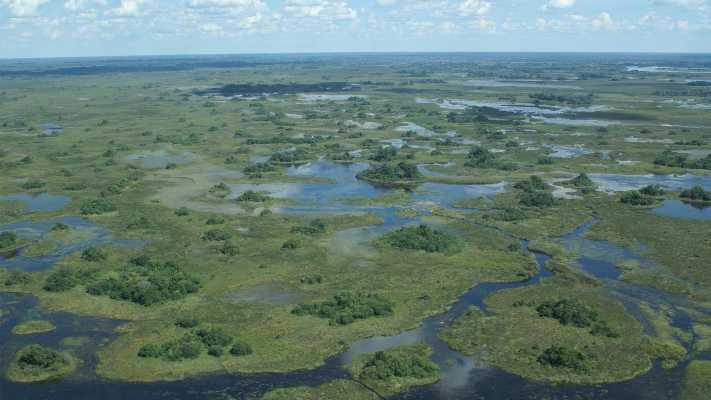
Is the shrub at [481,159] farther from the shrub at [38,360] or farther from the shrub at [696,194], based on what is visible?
the shrub at [38,360]

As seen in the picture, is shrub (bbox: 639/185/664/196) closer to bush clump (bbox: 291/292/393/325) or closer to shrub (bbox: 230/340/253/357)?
bush clump (bbox: 291/292/393/325)

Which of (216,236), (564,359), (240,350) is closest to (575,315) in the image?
(564,359)

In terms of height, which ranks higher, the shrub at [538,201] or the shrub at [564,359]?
the shrub at [538,201]

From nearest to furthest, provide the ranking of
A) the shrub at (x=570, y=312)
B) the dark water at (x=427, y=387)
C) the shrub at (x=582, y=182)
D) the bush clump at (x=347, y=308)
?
the dark water at (x=427, y=387), the shrub at (x=570, y=312), the bush clump at (x=347, y=308), the shrub at (x=582, y=182)

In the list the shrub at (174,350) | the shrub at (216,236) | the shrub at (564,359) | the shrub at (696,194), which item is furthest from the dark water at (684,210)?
the shrub at (174,350)

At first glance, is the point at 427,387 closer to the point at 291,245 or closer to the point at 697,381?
the point at 697,381

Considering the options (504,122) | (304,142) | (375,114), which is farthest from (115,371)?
(375,114)
